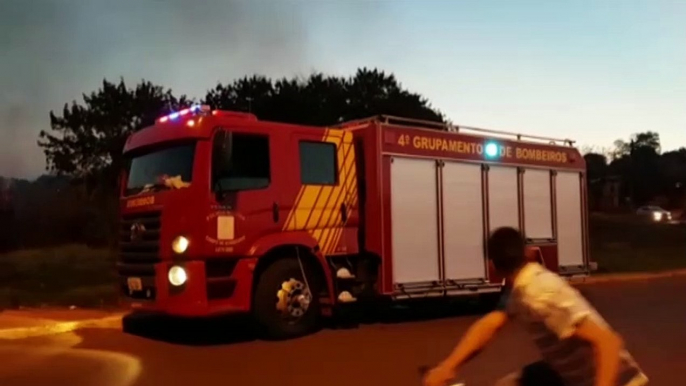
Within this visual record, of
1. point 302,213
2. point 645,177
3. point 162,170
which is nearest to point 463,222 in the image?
point 302,213

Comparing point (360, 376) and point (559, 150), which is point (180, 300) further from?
point (559, 150)

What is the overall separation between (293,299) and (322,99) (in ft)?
125

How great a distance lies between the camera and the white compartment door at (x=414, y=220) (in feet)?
46.4

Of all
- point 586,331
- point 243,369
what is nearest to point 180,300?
point 243,369

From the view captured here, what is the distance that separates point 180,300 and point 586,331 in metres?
8.27

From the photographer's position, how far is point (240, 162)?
1227 centimetres

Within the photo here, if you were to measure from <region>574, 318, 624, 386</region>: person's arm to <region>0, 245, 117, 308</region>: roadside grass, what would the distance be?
13.8 meters

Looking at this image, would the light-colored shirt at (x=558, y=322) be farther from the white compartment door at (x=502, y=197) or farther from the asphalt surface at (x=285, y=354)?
the white compartment door at (x=502, y=197)

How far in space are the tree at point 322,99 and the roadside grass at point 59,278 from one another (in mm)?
17349


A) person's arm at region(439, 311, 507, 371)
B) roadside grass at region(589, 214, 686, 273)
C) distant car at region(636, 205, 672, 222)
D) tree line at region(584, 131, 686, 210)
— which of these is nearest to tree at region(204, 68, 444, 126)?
roadside grass at region(589, 214, 686, 273)

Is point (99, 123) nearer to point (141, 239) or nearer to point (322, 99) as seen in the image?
point (322, 99)

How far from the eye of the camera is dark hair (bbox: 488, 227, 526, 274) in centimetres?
421

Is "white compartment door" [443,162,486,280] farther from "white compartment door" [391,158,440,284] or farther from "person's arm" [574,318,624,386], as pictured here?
"person's arm" [574,318,624,386]

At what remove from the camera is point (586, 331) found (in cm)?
396
